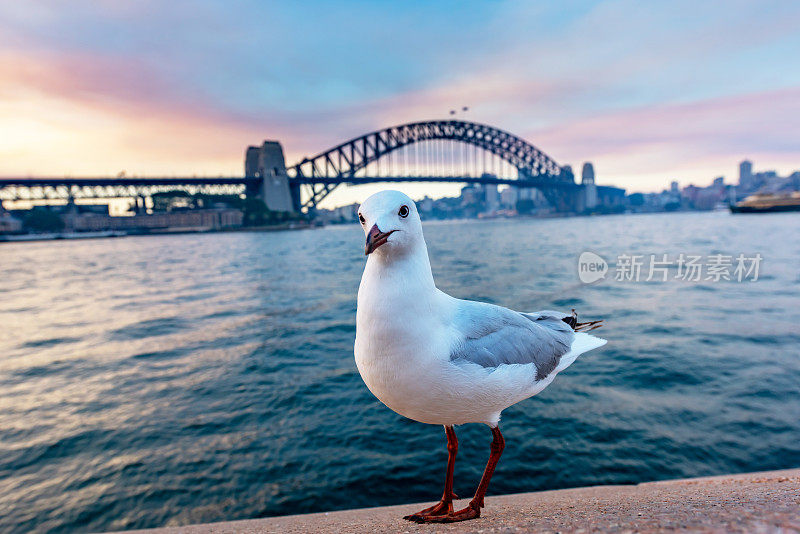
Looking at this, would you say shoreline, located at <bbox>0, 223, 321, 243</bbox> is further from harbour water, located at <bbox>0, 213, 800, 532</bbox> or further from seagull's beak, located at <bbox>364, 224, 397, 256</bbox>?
seagull's beak, located at <bbox>364, 224, 397, 256</bbox>

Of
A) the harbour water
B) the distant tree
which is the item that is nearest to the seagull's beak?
the harbour water

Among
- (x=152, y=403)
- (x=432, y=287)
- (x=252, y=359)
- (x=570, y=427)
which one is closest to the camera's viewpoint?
(x=432, y=287)

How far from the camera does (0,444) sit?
4.60 metres

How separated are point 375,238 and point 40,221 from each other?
3669 inches

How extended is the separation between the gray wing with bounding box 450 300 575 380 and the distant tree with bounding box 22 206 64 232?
9258 cm

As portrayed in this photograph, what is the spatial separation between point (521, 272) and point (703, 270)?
6.73 metres

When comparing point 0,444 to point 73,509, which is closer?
point 73,509

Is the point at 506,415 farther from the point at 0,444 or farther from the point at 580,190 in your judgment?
the point at 580,190

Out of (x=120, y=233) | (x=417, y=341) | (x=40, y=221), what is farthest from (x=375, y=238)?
(x=40, y=221)

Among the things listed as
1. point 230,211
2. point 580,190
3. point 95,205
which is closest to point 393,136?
point 230,211

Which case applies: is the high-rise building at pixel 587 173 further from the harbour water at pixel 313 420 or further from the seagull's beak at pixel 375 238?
the seagull's beak at pixel 375 238

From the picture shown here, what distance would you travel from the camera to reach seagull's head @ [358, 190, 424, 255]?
1.47 metres

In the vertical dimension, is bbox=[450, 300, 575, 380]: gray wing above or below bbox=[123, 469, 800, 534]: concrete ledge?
above

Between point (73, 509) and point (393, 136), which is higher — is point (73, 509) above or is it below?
below
